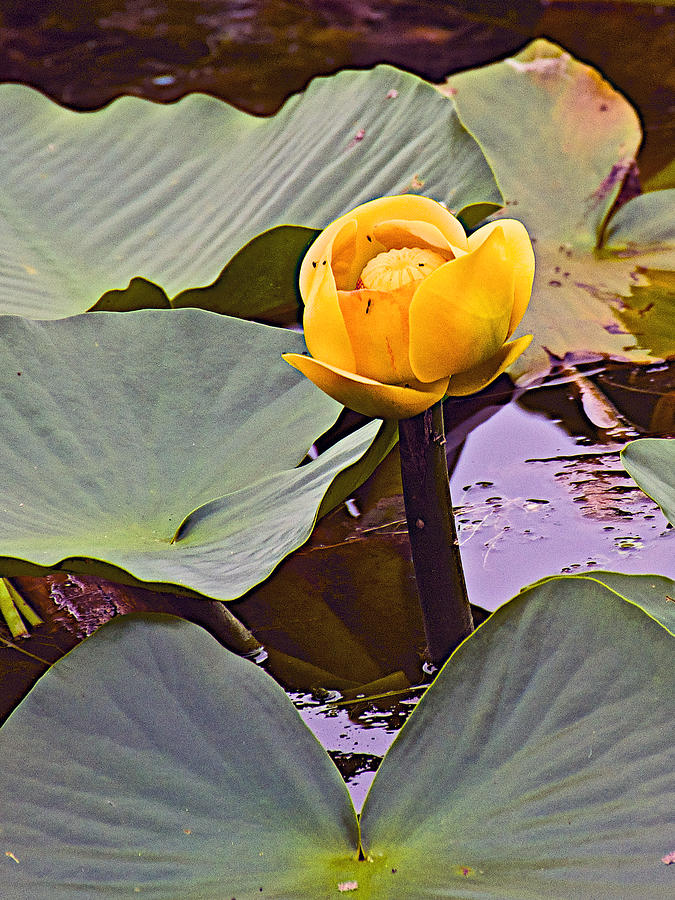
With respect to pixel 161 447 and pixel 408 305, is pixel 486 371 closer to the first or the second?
pixel 408 305

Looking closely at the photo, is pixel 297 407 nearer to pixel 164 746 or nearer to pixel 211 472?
pixel 211 472

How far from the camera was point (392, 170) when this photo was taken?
3.37 ft

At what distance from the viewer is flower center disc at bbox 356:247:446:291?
18.8 inches

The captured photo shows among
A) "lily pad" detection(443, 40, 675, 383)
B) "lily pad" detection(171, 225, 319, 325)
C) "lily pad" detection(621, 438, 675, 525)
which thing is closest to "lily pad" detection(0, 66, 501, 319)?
"lily pad" detection(171, 225, 319, 325)

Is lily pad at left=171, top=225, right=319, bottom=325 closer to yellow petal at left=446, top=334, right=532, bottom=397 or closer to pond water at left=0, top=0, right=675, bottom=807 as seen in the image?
pond water at left=0, top=0, right=675, bottom=807

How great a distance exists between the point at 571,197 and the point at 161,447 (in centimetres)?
72

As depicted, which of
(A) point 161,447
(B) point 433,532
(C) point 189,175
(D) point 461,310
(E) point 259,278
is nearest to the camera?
(D) point 461,310

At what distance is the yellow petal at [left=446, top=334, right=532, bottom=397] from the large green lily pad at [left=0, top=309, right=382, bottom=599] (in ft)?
0.38

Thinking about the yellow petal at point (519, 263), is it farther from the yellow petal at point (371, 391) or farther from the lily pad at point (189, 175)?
the lily pad at point (189, 175)

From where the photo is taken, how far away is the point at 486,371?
513mm

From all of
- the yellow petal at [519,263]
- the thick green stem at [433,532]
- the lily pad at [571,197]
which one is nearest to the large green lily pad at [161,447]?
the thick green stem at [433,532]

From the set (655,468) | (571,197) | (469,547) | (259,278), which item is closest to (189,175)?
(259,278)

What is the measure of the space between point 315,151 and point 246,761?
0.75 m

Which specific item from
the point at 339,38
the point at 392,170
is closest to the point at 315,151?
the point at 392,170
